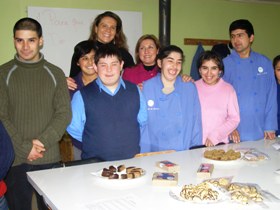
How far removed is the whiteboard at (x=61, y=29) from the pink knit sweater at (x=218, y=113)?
6.64 feet

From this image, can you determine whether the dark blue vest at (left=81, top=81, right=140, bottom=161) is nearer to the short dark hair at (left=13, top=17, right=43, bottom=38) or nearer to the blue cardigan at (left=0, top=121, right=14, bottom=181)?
the short dark hair at (left=13, top=17, right=43, bottom=38)

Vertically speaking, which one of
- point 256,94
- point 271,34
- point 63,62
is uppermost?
point 271,34

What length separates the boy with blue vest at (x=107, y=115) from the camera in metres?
2.22

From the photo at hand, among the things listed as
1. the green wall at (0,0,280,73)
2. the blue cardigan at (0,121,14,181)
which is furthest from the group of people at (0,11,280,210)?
the green wall at (0,0,280,73)

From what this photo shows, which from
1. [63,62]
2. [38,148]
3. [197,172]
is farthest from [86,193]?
[63,62]

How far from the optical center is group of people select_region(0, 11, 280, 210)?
7.24ft

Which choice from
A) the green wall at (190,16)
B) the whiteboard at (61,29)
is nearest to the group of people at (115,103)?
the whiteboard at (61,29)

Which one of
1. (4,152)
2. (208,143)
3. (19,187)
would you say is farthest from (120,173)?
(208,143)

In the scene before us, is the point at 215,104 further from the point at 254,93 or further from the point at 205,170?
the point at 205,170

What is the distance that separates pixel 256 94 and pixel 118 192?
1.90m

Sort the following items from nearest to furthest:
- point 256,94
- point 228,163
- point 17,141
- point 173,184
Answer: point 173,184
point 228,163
point 17,141
point 256,94

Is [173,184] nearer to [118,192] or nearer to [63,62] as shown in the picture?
[118,192]

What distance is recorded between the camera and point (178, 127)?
8.02 ft

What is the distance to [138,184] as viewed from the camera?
5.26 ft
